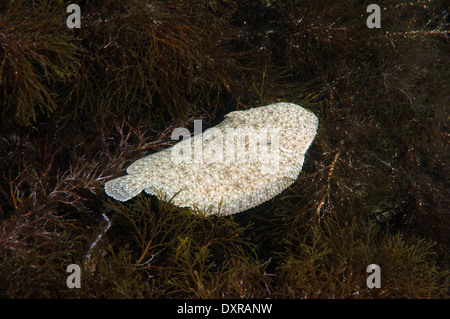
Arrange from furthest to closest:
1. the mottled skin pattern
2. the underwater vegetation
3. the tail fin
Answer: the mottled skin pattern, the tail fin, the underwater vegetation

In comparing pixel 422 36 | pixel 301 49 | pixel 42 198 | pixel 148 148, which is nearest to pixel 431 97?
pixel 422 36

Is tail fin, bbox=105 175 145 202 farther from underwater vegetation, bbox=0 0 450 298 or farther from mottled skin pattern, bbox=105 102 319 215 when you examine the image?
underwater vegetation, bbox=0 0 450 298

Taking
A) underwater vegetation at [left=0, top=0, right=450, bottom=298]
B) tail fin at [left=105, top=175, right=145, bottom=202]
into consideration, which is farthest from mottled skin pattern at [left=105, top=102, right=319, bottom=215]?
underwater vegetation at [left=0, top=0, right=450, bottom=298]

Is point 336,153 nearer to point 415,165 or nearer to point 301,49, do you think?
point 415,165

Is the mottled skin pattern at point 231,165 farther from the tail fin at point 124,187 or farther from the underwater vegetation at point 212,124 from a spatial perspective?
the underwater vegetation at point 212,124

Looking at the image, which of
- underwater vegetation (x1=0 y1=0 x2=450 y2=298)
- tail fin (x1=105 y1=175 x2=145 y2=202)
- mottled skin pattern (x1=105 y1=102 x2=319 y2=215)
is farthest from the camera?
mottled skin pattern (x1=105 y1=102 x2=319 y2=215)

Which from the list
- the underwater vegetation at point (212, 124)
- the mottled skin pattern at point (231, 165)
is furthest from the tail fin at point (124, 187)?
the underwater vegetation at point (212, 124)

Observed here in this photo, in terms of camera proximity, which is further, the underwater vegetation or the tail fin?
the tail fin

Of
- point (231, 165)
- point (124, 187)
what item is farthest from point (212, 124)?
point (124, 187)
